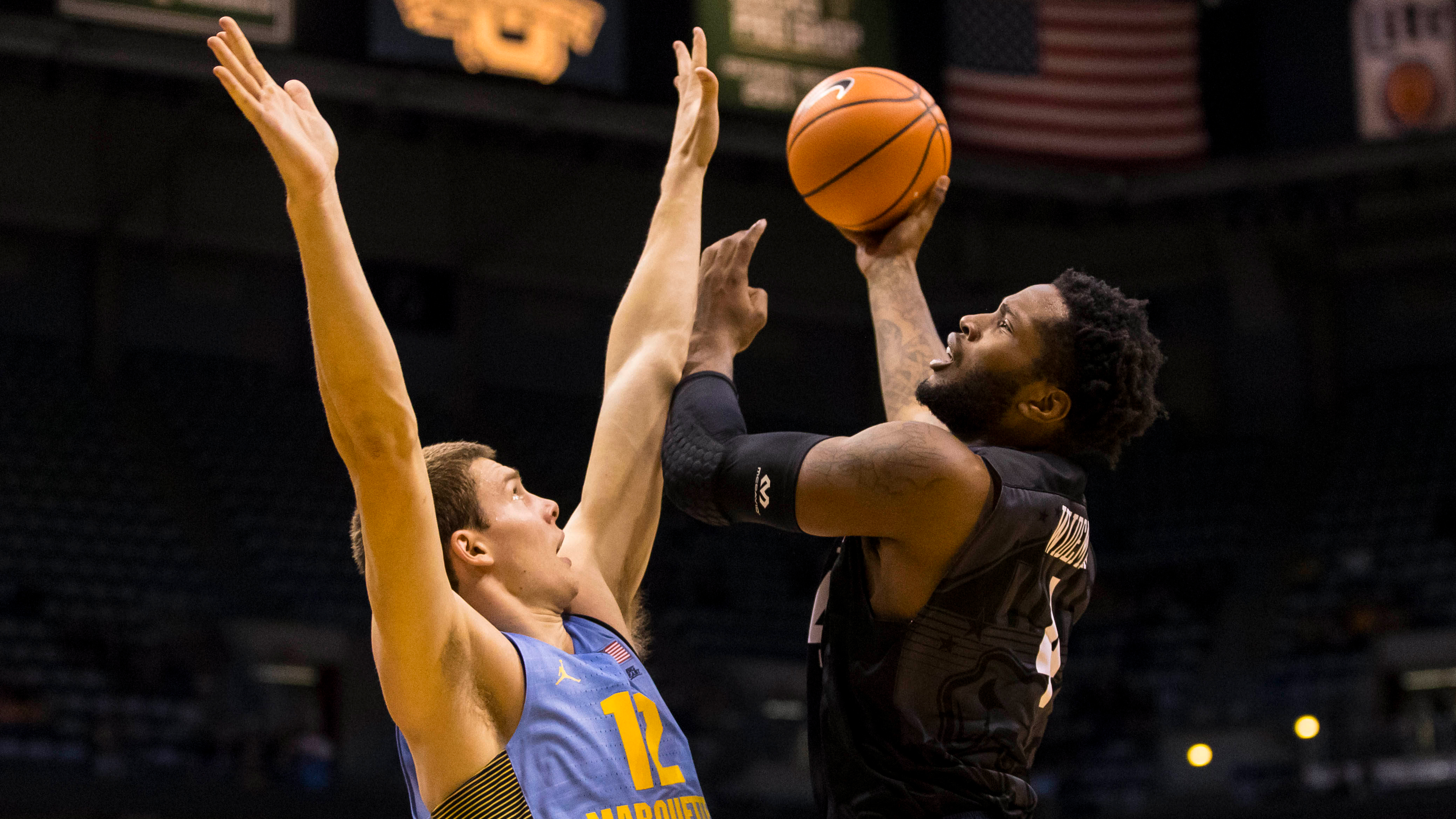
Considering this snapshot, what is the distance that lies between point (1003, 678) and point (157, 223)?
14630 millimetres

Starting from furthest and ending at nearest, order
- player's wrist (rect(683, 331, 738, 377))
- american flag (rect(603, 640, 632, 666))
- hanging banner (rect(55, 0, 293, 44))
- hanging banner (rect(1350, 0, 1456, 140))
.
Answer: hanging banner (rect(1350, 0, 1456, 140)) < hanging banner (rect(55, 0, 293, 44)) < player's wrist (rect(683, 331, 738, 377)) < american flag (rect(603, 640, 632, 666))

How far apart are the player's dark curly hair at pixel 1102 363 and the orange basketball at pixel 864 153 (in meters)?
0.70

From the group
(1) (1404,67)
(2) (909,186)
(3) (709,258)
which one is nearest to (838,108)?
(2) (909,186)

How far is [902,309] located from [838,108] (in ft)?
1.63

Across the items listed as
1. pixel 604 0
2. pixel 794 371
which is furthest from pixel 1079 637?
pixel 604 0

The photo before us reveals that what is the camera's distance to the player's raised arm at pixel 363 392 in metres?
2.04

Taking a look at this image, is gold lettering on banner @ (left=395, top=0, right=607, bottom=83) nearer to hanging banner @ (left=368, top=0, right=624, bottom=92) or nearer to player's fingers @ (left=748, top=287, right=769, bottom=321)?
hanging banner @ (left=368, top=0, right=624, bottom=92)

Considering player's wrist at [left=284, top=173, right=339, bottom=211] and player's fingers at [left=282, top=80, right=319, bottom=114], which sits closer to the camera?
player's wrist at [left=284, top=173, right=339, bottom=211]

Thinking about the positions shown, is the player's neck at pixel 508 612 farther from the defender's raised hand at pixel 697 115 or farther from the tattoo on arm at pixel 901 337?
the defender's raised hand at pixel 697 115

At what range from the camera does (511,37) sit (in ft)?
40.7

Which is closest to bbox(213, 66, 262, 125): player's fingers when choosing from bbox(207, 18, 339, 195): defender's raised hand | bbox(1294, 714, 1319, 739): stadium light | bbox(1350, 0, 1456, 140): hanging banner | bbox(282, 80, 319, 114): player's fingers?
bbox(207, 18, 339, 195): defender's raised hand

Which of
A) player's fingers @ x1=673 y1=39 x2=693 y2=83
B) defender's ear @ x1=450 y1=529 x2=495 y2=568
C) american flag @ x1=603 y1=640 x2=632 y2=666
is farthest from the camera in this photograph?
player's fingers @ x1=673 y1=39 x2=693 y2=83

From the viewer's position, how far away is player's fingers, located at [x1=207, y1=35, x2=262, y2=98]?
2043mm

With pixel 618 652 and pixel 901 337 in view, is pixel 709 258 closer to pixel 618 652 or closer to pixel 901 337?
pixel 901 337
